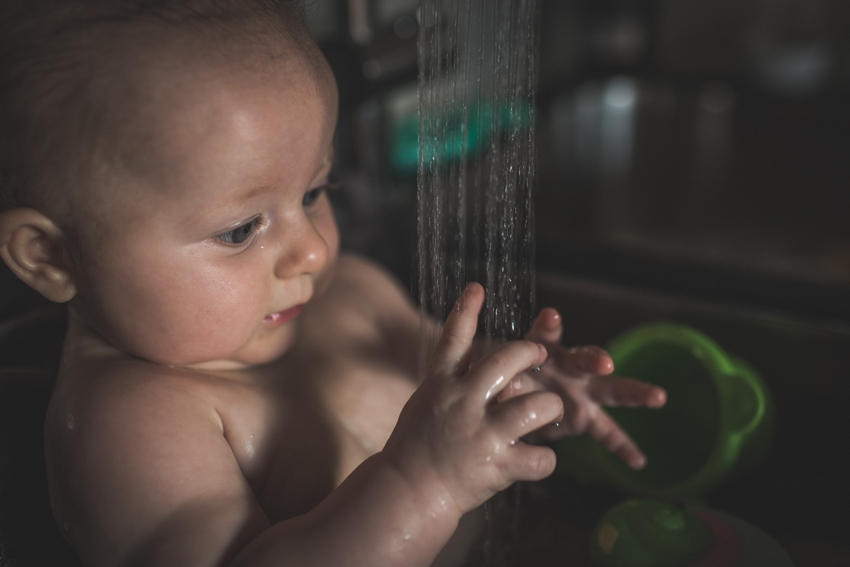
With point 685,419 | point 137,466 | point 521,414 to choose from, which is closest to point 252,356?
point 137,466

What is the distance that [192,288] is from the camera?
1.58 feet

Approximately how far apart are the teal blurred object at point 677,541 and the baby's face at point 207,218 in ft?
1.15

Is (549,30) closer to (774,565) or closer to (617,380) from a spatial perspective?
(617,380)

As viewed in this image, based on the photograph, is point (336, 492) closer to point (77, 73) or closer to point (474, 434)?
point (474, 434)

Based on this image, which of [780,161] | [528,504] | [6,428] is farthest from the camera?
[780,161]

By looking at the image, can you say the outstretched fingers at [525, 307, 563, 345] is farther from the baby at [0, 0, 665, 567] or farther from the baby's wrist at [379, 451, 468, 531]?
the baby's wrist at [379, 451, 468, 531]

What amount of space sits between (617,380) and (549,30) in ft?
3.85

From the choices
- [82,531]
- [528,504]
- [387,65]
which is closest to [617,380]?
[528,504]

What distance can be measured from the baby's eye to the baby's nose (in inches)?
1.0

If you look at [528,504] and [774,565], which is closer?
[774,565]

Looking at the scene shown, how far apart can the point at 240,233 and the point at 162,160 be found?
0.27 ft

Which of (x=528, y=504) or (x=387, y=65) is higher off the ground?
(x=387, y=65)

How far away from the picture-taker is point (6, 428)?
53cm

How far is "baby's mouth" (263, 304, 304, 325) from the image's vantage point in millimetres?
561
